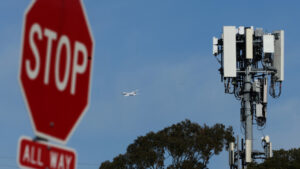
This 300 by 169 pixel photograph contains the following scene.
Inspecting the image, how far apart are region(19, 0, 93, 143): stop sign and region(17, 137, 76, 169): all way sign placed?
2.9 inches

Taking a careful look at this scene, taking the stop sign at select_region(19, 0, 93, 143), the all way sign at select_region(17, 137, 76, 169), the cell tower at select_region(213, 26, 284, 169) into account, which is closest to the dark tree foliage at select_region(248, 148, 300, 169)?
the cell tower at select_region(213, 26, 284, 169)

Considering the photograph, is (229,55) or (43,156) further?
(229,55)

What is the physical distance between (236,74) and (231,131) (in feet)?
24.3

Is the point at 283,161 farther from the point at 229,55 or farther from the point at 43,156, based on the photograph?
the point at 43,156

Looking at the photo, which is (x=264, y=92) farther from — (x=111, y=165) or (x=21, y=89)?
(x=21, y=89)

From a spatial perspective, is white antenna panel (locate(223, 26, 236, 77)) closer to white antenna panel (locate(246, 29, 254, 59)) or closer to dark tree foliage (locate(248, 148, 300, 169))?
white antenna panel (locate(246, 29, 254, 59))

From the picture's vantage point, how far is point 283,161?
212ft

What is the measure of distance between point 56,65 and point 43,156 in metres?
0.62

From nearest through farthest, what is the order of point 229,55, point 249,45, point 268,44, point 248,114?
point 229,55 → point 249,45 → point 268,44 → point 248,114

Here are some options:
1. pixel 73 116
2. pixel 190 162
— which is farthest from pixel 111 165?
pixel 73 116

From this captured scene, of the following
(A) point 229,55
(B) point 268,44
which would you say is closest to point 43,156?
(A) point 229,55

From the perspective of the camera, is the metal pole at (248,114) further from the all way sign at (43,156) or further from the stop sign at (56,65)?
the all way sign at (43,156)

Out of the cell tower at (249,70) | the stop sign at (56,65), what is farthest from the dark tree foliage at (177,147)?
the stop sign at (56,65)

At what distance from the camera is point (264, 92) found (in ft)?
232
